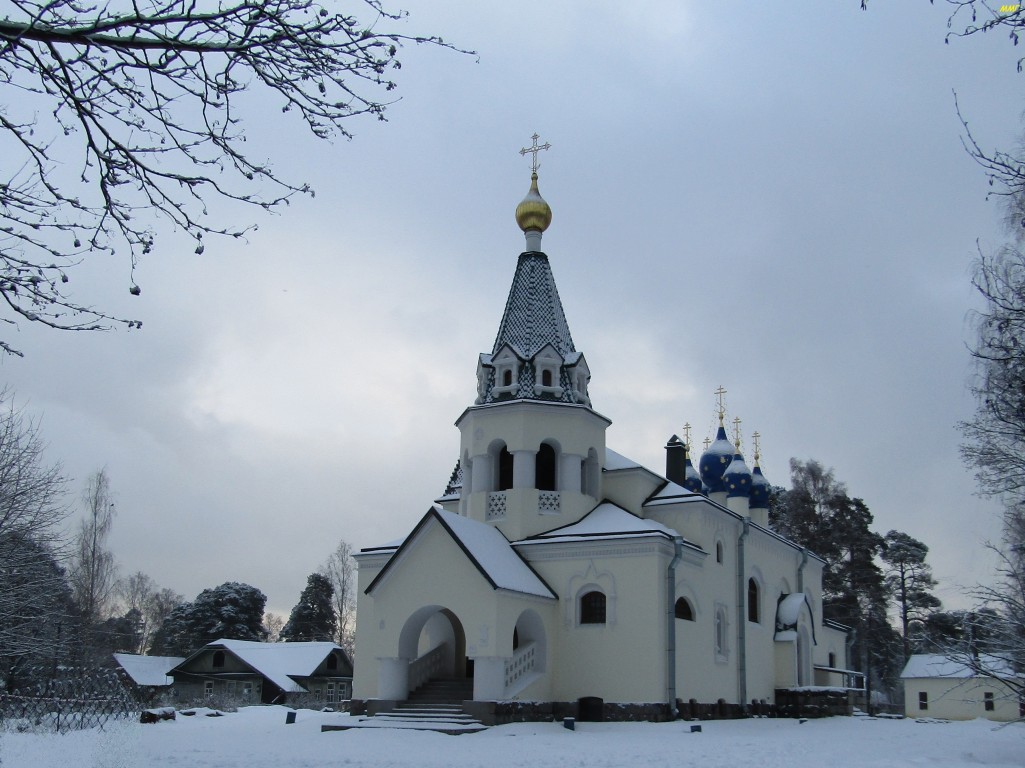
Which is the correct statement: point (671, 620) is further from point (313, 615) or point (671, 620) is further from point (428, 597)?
point (313, 615)

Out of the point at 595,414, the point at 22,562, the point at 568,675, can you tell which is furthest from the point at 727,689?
the point at 22,562

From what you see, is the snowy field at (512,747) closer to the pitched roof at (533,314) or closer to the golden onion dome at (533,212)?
the pitched roof at (533,314)

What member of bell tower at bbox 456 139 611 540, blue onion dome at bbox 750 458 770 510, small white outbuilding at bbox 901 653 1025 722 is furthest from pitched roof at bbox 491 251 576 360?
small white outbuilding at bbox 901 653 1025 722

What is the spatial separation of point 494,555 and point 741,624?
9048 millimetres

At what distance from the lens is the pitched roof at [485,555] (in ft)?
70.6

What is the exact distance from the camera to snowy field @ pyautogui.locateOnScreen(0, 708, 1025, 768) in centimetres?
1372

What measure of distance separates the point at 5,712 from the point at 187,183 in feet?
72.0

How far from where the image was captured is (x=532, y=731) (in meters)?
19.6

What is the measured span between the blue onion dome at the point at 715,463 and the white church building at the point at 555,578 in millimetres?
3768

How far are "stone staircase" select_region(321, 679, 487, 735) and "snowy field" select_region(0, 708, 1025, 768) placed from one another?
677mm

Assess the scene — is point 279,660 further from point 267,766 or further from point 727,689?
point 267,766

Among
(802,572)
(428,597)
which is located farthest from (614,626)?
(802,572)

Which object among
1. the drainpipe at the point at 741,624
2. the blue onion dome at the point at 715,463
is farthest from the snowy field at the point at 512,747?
the blue onion dome at the point at 715,463

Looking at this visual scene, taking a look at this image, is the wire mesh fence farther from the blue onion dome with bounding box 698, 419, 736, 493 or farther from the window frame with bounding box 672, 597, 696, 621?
the blue onion dome with bounding box 698, 419, 736, 493
